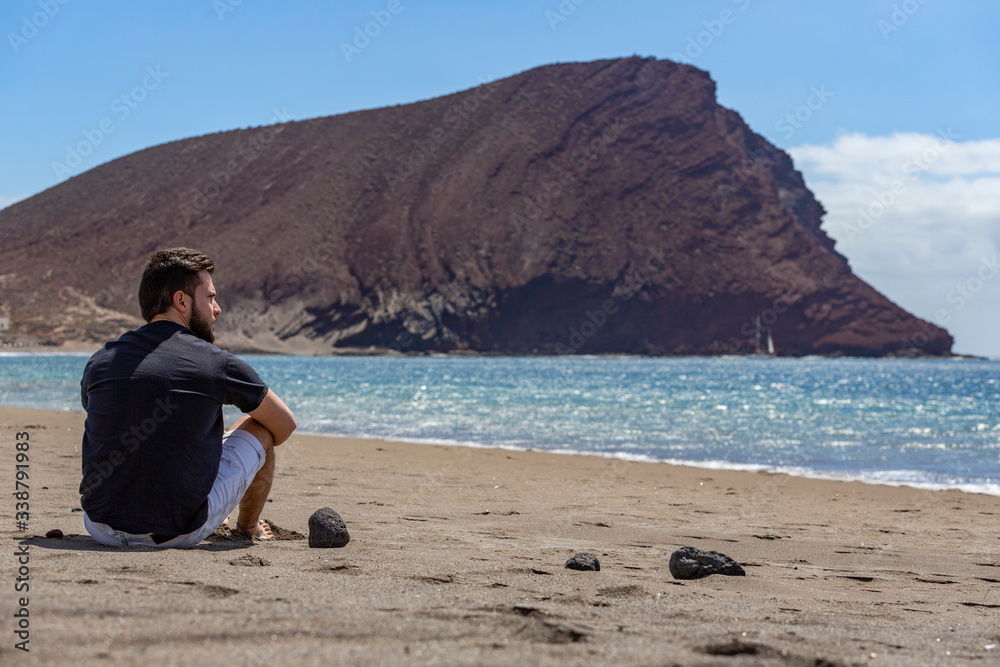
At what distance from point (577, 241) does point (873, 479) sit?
79849 millimetres

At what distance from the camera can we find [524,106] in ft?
326

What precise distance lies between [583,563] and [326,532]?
116 centimetres

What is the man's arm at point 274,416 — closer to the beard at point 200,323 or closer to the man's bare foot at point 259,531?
the beard at point 200,323

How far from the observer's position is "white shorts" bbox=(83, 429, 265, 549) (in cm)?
329

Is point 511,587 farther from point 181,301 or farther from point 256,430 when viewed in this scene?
point 181,301

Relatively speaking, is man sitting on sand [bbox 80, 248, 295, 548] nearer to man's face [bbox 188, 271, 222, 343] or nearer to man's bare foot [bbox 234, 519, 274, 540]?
man's face [bbox 188, 271, 222, 343]

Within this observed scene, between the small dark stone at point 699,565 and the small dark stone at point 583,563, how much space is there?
0.34 m

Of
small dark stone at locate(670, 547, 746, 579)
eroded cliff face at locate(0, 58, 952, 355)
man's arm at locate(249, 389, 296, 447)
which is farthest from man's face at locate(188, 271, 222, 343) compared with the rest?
eroded cliff face at locate(0, 58, 952, 355)

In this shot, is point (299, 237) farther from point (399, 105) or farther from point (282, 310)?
point (399, 105)

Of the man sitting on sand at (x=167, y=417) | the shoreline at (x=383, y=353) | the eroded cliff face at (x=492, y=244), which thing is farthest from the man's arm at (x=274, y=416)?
the eroded cliff face at (x=492, y=244)

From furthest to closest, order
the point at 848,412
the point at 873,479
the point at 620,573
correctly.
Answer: the point at 848,412
the point at 873,479
the point at 620,573

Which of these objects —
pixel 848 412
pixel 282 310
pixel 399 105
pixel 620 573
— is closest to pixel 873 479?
pixel 620 573

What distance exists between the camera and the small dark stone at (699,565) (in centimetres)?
360

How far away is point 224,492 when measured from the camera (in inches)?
132
